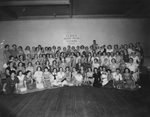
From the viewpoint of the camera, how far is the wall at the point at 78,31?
29.3ft

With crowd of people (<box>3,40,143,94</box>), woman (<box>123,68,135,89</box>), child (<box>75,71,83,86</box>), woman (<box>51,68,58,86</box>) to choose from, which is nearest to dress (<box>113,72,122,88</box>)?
crowd of people (<box>3,40,143,94</box>)

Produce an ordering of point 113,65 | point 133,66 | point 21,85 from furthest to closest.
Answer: point 113,65, point 133,66, point 21,85

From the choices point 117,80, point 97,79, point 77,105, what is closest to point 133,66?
point 117,80

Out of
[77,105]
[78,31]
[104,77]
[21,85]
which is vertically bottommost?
[77,105]

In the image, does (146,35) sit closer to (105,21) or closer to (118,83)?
(105,21)

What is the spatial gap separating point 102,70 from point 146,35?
16.3 ft

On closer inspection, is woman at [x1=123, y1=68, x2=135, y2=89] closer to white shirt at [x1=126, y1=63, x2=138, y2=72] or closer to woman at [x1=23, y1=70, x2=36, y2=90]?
white shirt at [x1=126, y1=63, x2=138, y2=72]

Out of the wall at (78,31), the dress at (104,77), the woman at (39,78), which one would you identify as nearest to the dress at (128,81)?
the dress at (104,77)

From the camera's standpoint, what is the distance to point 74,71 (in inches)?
247

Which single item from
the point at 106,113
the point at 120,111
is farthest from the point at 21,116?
the point at 120,111

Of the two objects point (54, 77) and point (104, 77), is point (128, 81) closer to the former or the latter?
point (104, 77)

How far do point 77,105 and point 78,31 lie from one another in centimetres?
627

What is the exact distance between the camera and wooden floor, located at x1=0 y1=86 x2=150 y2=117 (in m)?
2.99

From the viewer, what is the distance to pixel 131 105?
11.1ft
